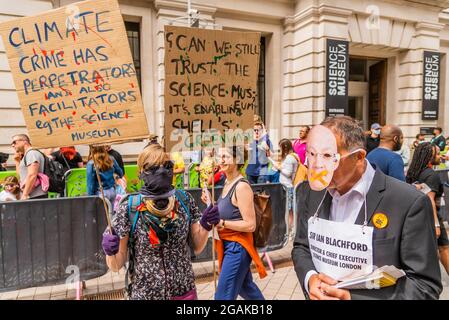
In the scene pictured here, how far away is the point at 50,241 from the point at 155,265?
2.51 metres

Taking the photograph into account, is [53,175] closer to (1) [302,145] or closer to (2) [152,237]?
(2) [152,237]

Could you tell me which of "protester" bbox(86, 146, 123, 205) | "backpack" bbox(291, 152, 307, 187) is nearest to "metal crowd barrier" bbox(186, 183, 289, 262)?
"backpack" bbox(291, 152, 307, 187)

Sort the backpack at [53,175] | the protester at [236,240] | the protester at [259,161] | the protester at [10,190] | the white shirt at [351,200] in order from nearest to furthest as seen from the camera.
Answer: the white shirt at [351,200], the protester at [236,240], the protester at [10,190], the backpack at [53,175], the protester at [259,161]

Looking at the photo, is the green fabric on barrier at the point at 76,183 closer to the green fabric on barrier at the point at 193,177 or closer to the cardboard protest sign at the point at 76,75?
the green fabric on barrier at the point at 193,177

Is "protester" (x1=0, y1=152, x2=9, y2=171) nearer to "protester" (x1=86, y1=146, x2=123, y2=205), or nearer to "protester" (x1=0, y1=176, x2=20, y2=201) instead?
"protester" (x1=0, y1=176, x2=20, y2=201)

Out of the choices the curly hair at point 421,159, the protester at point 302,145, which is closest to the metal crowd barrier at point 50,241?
the curly hair at point 421,159

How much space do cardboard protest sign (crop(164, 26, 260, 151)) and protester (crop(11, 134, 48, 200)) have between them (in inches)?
120

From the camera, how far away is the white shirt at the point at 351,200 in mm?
1725

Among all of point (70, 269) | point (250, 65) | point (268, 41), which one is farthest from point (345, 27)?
point (70, 269)

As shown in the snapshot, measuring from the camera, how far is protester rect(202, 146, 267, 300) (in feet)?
10.1

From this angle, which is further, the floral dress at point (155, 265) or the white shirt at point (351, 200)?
the floral dress at point (155, 265)

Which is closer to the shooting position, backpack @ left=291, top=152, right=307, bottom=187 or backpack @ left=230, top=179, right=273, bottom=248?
backpack @ left=230, top=179, right=273, bottom=248

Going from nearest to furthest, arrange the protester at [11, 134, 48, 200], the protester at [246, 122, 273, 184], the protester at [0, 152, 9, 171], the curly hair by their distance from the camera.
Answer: the curly hair
the protester at [11, 134, 48, 200]
the protester at [246, 122, 273, 184]
the protester at [0, 152, 9, 171]
